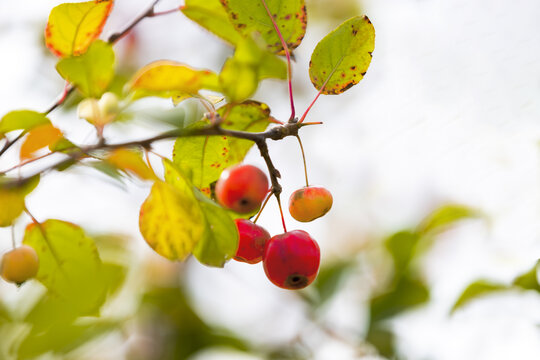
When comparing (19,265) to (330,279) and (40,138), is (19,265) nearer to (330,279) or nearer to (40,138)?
(40,138)

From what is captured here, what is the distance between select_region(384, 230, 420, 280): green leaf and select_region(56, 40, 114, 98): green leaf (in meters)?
0.99

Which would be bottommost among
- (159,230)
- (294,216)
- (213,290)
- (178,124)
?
(213,290)

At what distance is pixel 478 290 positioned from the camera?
121 cm

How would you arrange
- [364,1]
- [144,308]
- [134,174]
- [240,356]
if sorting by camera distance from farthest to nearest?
[364,1]
[144,308]
[240,356]
[134,174]

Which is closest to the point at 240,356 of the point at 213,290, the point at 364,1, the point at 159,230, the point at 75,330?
the point at 75,330

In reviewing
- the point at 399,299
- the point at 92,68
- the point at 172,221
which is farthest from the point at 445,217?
the point at 92,68

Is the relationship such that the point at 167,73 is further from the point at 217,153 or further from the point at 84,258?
the point at 84,258

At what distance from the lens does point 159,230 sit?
709 millimetres

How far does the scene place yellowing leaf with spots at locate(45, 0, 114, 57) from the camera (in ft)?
2.73

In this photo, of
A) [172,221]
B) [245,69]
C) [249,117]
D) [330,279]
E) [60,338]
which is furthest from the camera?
[330,279]

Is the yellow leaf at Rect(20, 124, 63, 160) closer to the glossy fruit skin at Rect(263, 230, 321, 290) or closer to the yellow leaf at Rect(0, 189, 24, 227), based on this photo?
the yellow leaf at Rect(0, 189, 24, 227)

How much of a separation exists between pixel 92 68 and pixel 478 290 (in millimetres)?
939

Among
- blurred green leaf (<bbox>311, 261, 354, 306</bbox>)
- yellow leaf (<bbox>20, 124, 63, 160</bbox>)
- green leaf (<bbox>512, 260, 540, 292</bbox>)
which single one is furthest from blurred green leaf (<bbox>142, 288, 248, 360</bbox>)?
yellow leaf (<bbox>20, 124, 63, 160</bbox>)

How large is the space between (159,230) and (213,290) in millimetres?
1568
